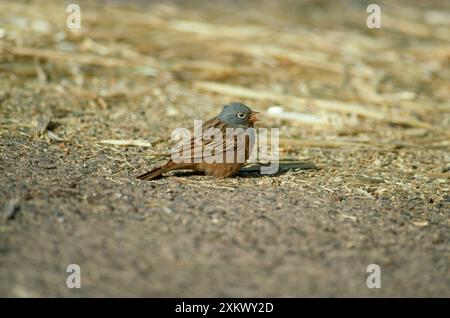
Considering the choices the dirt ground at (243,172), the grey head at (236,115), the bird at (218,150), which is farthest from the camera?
the grey head at (236,115)

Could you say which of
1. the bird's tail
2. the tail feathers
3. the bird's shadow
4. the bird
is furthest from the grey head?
the tail feathers

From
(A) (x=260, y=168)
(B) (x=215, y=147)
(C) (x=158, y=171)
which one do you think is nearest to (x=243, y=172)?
(A) (x=260, y=168)

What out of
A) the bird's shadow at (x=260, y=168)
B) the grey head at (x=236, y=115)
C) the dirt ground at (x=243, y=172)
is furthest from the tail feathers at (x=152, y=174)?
the grey head at (x=236, y=115)

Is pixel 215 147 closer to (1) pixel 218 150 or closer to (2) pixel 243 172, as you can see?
(1) pixel 218 150

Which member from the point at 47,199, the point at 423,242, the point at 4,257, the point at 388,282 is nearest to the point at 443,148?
the point at 423,242

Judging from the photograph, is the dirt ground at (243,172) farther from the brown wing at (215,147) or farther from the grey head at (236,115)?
the grey head at (236,115)

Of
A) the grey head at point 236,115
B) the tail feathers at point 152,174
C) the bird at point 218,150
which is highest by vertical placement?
the grey head at point 236,115
